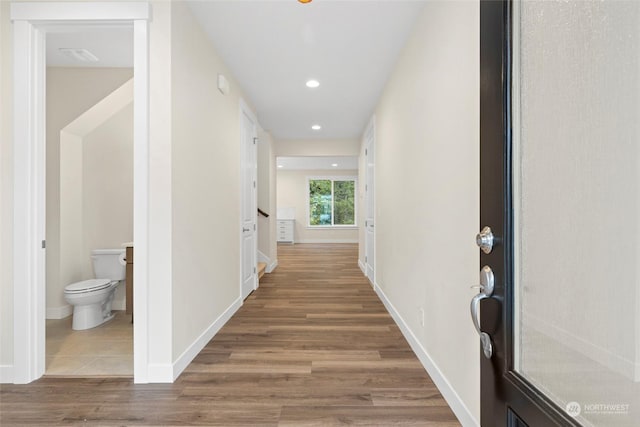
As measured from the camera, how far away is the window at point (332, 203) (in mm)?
10508

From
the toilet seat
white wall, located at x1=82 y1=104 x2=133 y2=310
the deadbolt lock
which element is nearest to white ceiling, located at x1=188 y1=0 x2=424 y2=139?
white wall, located at x1=82 y1=104 x2=133 y2=310

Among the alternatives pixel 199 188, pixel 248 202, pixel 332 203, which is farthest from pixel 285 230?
pixel 199 188

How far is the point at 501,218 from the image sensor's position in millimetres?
737

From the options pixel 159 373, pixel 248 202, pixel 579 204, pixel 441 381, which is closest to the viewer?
pixel 579 204

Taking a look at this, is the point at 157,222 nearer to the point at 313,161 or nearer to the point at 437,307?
the point at 437,307

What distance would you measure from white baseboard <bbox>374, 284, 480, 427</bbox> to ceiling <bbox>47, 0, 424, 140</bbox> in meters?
2.26

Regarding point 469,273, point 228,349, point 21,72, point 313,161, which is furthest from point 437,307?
point 313,161

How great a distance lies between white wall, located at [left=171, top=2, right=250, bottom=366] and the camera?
6.57 feet

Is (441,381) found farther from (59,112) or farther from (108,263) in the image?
(59,112)

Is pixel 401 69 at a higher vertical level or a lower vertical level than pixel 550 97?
higher

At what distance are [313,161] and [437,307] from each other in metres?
7.34

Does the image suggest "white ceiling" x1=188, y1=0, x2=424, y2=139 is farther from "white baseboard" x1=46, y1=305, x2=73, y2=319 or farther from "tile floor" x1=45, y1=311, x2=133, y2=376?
"white baseboard" x1=46, y1=305, x2=73, y2=319

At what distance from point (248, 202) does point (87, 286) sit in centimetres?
180

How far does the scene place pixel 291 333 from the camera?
2.71 metres
